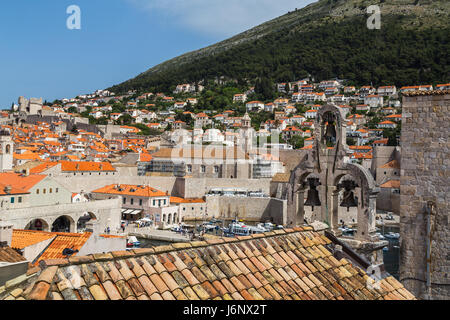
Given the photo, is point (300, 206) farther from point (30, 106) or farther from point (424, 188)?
point (30, 106)

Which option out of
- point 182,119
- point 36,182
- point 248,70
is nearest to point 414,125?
point 36,182

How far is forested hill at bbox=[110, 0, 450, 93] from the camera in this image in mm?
93000

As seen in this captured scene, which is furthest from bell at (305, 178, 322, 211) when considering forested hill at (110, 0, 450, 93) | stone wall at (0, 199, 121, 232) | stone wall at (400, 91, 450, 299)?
forested hill at (110, 0, 450, 93)

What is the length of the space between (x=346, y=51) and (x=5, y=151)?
100017 millimetres

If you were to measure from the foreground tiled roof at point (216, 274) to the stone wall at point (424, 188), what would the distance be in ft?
12.1

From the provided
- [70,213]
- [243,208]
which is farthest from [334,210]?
[243,208]

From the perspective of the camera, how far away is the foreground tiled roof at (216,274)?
2.42m

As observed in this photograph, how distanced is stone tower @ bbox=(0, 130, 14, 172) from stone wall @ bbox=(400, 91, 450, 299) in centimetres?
3472

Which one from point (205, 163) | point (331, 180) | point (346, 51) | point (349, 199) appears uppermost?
point (346, 51)

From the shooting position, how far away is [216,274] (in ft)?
9.78

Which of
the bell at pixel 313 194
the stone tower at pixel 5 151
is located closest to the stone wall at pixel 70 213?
the stone tower at pixel 5 151

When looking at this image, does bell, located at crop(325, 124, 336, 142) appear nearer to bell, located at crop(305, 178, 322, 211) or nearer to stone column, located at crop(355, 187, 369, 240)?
bell, located at crop(305, 178, 322, 211)
